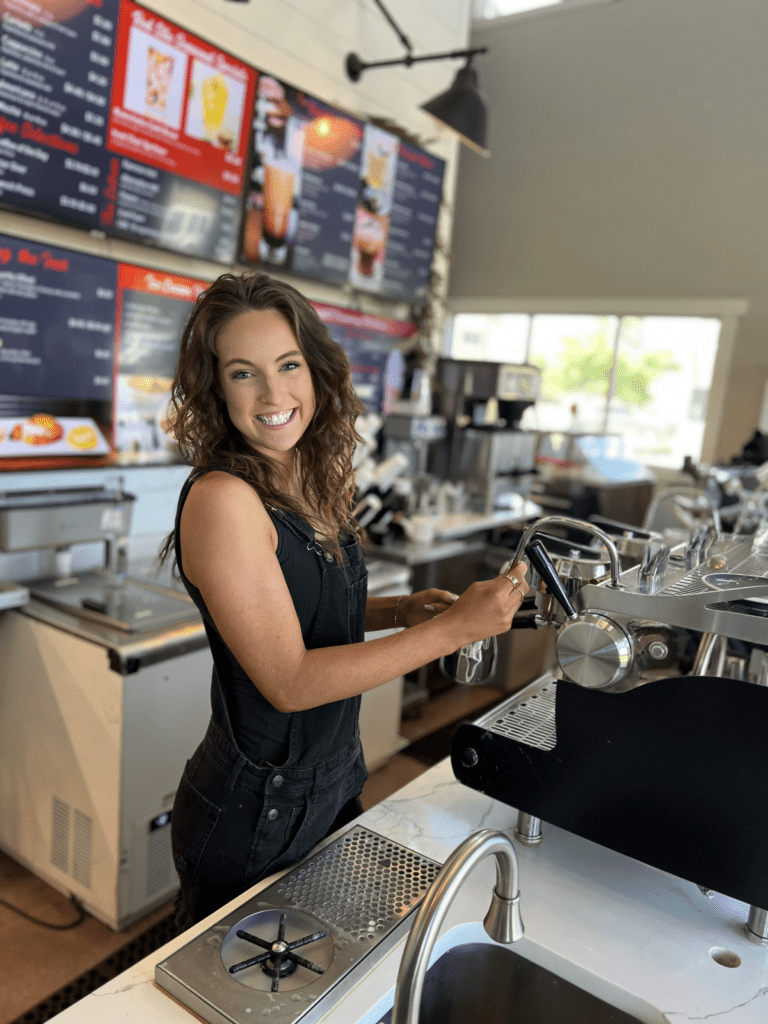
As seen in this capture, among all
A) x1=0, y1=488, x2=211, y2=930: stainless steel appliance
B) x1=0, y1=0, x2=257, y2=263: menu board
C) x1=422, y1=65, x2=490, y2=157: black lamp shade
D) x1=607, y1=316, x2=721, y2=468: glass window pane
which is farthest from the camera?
x1=607, y1=316, x2=721, y2=468: glass window pane

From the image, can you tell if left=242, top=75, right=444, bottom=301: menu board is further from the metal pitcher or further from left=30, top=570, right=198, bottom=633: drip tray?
the metal pitcher

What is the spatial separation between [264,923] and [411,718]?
9.13ft

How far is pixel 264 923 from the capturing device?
0.94m

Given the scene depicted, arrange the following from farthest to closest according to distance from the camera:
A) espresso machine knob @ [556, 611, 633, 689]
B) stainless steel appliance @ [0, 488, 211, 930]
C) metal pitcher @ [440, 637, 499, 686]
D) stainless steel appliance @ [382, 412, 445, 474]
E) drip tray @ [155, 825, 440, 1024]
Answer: stainless steel appliance @ [382, 412, 445, 474] → stainless steel appliance @ [0, 488, 211, 930] → metal pitcher @ [440, 637, 499, 686] → espresso machine knob @ [556, 611, 633, 689] → drip tray @ [155, 825, 440, 1024]

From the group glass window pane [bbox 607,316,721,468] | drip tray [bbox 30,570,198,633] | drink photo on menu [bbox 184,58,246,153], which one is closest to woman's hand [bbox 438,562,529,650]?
drip tray [bbox 30,570,198,633]

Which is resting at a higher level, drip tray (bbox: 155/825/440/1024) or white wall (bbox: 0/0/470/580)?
white wall (bbox: 0/0/470/580)

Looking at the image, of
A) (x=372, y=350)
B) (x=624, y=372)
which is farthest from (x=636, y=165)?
(x=372, y=350)

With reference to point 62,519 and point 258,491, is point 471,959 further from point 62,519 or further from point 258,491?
point 62,519

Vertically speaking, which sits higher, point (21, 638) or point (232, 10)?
point (232, 10)

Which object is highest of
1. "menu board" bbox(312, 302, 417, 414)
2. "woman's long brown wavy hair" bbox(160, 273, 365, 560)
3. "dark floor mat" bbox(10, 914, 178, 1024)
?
"menu board" bbox(312, 302, 417, 414)

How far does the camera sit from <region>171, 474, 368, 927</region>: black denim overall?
44.3 inches

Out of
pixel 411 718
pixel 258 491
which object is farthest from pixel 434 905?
pixel 411 718

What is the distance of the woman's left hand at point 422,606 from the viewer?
1292mm

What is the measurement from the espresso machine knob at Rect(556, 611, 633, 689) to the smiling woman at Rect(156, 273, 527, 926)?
3.6 inches
